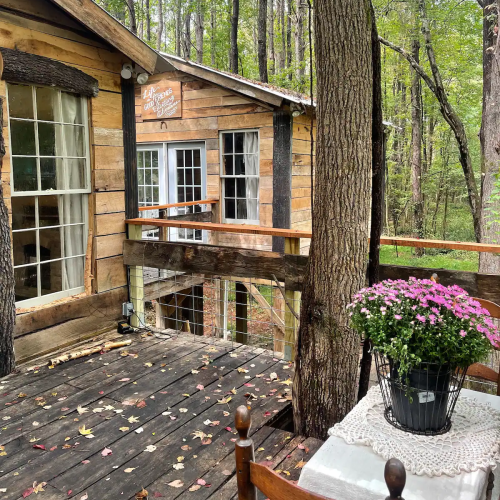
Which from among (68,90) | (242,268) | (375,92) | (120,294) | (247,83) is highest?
(247,83)

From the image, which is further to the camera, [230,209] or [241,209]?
[230,209]

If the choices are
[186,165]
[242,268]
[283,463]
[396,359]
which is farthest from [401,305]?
[186,165]

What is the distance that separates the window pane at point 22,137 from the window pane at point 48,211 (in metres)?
0.42

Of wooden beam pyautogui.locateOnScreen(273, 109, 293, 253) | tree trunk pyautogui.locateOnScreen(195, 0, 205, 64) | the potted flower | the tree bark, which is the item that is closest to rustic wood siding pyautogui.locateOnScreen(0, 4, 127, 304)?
the tree bark

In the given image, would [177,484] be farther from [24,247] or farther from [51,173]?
[51,173]

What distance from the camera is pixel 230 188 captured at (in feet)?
27.9

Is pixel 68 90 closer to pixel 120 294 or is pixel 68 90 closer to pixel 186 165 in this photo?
pixel 120 294

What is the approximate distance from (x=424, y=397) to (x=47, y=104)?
4.00m

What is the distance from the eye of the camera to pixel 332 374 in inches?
107

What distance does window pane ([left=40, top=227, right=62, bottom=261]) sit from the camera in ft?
14.3

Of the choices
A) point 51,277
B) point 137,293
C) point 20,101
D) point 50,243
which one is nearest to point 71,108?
point 20,101

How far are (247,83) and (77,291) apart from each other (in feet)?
14.1

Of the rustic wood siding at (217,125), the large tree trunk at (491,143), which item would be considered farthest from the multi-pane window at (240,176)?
the large tree trunk at (491,143)

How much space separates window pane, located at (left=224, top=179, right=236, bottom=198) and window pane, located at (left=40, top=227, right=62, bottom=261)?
428 cm
